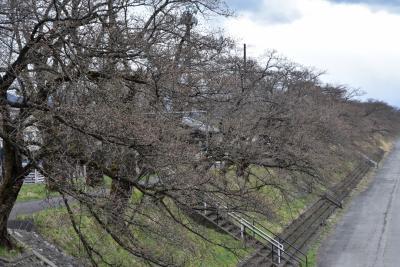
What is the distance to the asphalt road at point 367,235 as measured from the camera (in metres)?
23.3

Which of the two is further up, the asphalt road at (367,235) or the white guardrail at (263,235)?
the white guardrail at (263,235)

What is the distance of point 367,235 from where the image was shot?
2816 centimetres

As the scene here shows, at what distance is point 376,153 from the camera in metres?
73.6

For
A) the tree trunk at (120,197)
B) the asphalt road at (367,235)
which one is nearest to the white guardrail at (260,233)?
the asphalt road at (367,235)

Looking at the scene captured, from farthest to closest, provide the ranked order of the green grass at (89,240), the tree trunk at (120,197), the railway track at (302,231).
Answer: the railway track at (302,231), the green grass at (89,240), the tree trunk at (120,197)

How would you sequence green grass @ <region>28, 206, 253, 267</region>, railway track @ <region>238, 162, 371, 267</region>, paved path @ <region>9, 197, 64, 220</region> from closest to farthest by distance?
green grass @ <region>28, 206, 253, 267</region>
paved path @ <region>9, 197, 64, 220</region>
railway track @ <region>238, 162, 371, 267</region>

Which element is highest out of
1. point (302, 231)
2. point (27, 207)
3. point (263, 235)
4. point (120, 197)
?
point (120, 197)

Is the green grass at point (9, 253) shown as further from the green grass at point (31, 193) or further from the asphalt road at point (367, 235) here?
the asphalt road at point (367, 235)

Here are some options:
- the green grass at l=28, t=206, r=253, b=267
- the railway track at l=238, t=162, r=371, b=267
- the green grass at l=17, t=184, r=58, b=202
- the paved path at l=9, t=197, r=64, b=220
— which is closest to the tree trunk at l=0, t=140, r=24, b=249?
the green grass at l=28, t=206, r=253, b=267

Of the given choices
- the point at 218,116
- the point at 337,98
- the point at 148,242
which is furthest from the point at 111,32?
the point at 337,98

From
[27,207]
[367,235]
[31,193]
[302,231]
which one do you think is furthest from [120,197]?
[367,235]

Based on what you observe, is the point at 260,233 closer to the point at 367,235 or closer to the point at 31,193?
the point at 31,193

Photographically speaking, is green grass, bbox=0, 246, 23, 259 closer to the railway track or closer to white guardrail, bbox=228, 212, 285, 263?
the railway track

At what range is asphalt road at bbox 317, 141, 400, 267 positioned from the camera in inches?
918
